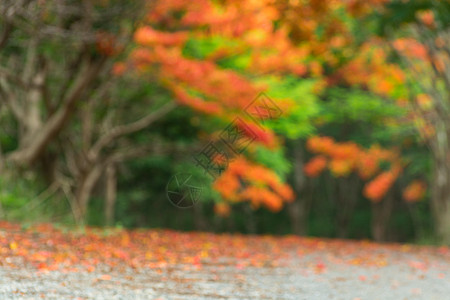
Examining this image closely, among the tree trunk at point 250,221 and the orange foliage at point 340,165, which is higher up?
the orange foliage at point 340,165

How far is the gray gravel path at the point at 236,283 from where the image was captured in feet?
20.0

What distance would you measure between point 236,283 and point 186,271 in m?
1.06

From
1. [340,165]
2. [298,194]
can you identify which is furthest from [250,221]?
[340,165]

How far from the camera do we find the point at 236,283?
25.6 feet

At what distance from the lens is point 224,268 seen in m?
9.51

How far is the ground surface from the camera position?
6465mm

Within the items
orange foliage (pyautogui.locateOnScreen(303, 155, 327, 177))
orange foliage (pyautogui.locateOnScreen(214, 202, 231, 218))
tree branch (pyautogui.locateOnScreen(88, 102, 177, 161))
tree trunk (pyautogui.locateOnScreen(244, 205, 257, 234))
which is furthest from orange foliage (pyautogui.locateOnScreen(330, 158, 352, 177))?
tree branch (pyautogui.locateOnScreen(88, 102, 177, 161))

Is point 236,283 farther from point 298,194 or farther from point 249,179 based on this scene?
point 298,194

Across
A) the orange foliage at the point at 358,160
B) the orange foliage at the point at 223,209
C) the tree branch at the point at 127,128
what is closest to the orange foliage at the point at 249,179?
the tree branch at the point at 127,128

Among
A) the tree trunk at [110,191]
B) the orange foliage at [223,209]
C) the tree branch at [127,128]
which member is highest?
the tree branch at [127,128]

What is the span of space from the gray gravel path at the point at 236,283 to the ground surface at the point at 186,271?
0.01 meters

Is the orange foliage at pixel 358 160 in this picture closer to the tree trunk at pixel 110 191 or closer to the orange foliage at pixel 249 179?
the orange foliage at pixel 249 179

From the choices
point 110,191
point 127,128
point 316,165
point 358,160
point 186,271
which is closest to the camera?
point 186,271

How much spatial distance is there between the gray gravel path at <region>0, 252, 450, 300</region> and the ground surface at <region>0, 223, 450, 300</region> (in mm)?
11
